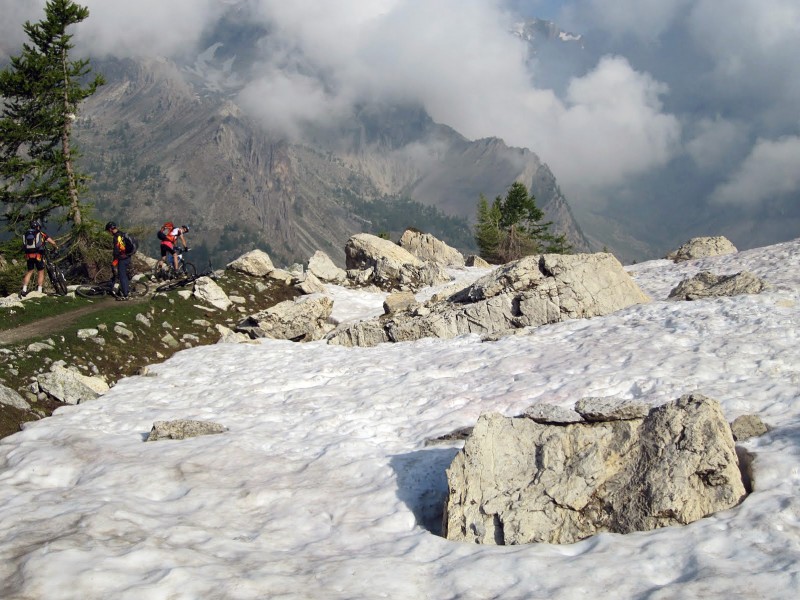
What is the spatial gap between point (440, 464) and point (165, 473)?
19.5 ft

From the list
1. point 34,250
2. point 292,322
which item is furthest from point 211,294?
point 34,250

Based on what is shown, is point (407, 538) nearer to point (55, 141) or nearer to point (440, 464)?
point (440, 464)

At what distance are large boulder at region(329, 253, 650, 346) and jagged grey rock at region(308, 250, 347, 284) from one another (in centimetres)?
1621

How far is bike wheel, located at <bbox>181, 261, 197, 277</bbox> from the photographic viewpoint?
33.6 metres

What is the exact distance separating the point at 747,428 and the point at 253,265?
1272 inches

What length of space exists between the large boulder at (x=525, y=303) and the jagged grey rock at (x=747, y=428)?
1227 cm

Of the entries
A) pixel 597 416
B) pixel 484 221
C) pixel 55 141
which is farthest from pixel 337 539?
pixel 484 221

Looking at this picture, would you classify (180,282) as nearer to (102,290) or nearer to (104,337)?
(102,290)

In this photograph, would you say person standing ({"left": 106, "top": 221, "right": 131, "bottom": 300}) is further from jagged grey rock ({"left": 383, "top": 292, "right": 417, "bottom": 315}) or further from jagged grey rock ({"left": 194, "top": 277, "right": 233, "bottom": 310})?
jagged grey rock ({"left": 383, "top": 292, "right": 417, "bottom": 315})

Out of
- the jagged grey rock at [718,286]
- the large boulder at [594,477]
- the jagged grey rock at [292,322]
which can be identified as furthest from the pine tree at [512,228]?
the large boulder at [594,477]

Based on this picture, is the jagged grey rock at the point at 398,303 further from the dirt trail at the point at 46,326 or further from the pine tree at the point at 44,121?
the pine tree at the point at 44,121

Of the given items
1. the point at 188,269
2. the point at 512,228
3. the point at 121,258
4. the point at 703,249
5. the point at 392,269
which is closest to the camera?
the point at 121,258

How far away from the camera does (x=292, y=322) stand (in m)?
30.0

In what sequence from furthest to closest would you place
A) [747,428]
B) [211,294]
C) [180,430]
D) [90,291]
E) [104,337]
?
[211,294], [90,291], [104,337], [180,430], [747,428]
